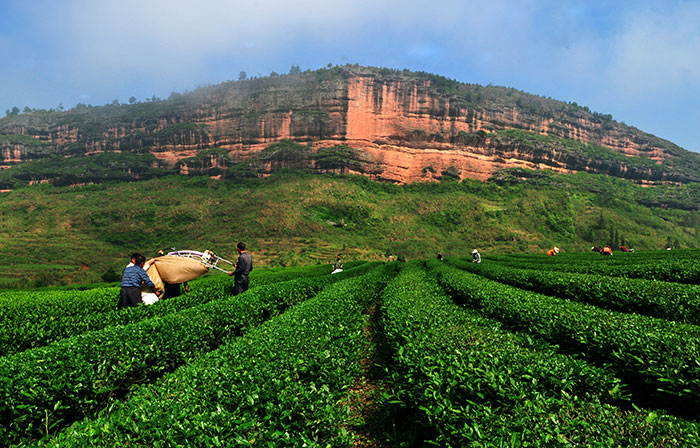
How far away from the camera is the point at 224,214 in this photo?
77500mm

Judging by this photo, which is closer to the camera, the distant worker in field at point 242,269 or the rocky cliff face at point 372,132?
the distant worker in field at point 242,269

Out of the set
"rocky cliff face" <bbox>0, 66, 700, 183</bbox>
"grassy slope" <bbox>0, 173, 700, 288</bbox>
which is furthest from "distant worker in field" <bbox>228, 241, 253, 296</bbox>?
"rocky cliff face" <bbox>0, 66, 700, 183</bbox>

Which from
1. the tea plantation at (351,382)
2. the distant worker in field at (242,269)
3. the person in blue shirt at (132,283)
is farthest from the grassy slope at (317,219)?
the tea plantation at (351,382)

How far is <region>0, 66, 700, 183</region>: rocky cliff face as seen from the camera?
10900cm

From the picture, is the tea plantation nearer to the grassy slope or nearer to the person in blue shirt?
the person in blue shirt

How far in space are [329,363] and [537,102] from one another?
559ft

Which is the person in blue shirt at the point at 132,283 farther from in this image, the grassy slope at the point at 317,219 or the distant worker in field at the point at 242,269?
the grassy slope at the point at 317,219

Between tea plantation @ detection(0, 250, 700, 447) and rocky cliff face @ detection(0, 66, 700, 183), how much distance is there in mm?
96033

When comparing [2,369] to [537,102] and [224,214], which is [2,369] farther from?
[537,102]

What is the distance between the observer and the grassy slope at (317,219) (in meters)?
63.8

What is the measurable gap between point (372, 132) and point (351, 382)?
11308cm

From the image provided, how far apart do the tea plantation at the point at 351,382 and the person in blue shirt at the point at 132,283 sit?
3.18 feet

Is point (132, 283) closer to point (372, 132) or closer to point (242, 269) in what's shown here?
point (242, 269)

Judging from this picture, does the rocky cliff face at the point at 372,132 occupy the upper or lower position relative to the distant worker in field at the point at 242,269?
upper
